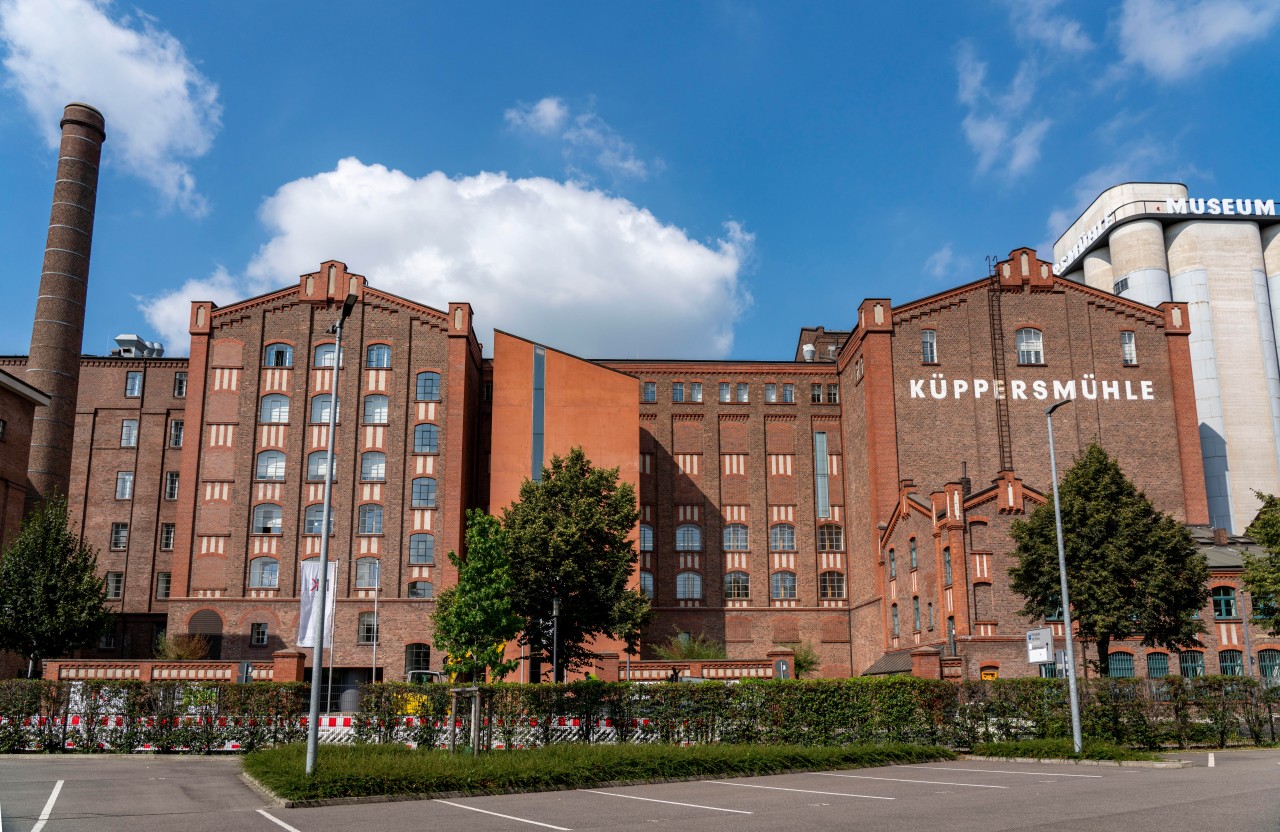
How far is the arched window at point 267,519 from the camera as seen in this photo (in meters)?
53.2

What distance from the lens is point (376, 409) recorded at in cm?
5494

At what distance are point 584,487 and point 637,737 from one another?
49.6 ft

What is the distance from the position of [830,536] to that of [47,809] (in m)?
47.9

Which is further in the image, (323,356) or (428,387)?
(323,356)

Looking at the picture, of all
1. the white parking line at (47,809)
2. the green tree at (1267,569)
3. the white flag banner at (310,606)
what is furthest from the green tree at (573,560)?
the green tree at (1267,569)

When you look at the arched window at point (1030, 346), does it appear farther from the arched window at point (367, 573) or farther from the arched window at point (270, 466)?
the arched window at point (270, 466)

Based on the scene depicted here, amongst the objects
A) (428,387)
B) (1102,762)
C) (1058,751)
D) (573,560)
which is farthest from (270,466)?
(1102,762)

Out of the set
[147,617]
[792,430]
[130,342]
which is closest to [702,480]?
[792,430]

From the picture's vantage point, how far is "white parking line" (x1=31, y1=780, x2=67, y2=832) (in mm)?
14538

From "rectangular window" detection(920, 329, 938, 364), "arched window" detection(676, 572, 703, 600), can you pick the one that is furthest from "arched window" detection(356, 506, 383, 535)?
"rectangular window" detection(920, 329, 938, 364)

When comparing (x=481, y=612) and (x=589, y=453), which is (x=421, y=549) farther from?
(x=481, y=612)

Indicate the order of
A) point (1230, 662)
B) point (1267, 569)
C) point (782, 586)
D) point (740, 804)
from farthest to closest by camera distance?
point (782, 586) → point (1230, 662) → point (1267, 569) → point (740, 804)

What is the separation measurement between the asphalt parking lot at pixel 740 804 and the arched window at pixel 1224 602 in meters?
23.3

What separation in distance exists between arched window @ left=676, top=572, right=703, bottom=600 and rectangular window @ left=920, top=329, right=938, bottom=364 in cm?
1715
